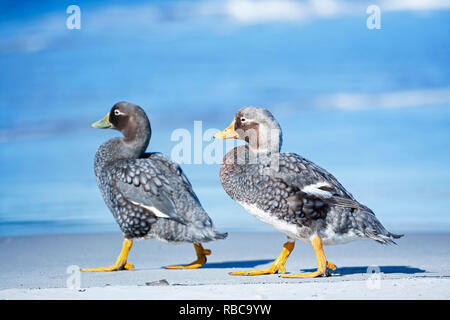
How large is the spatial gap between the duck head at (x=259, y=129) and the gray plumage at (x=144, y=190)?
1.06m

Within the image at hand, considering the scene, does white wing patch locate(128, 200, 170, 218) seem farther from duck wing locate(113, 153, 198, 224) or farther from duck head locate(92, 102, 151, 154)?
duck head locate(92, 102, 151, 154)

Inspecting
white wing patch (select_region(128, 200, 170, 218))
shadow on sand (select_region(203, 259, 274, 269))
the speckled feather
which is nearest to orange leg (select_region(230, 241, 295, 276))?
the speckled feather

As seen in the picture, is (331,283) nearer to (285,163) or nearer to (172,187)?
(285,163)

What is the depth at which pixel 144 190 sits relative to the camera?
732cm

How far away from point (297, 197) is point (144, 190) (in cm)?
191

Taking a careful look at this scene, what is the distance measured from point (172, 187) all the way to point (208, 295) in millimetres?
2698

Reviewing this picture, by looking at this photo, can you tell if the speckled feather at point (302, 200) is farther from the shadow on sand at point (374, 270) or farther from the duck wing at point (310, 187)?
the shadow on sand at point (374, 270)

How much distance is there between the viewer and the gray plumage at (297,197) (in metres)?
6.38

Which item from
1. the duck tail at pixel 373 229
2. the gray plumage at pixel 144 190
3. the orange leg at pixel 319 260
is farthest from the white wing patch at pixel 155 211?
the duck tail at pixel 373 229

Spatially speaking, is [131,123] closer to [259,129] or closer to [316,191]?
[259,129]

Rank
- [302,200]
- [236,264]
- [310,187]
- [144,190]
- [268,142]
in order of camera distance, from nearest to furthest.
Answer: [302,200]
[310,187]
[268,142]
[144,190]
[236,264]

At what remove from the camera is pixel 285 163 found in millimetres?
6648

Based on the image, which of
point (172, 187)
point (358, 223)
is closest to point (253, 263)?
point (172, 187)

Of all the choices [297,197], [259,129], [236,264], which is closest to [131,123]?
[259,129]
